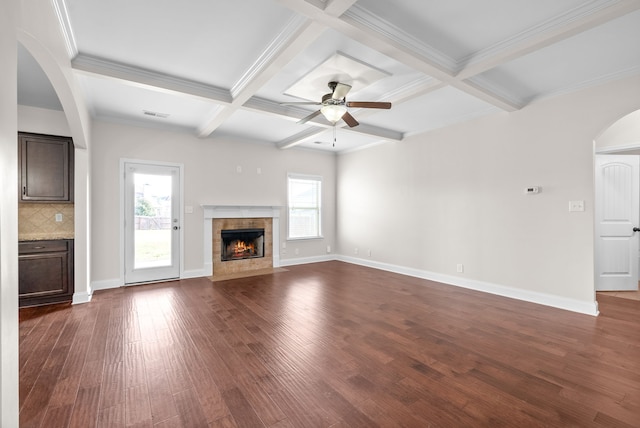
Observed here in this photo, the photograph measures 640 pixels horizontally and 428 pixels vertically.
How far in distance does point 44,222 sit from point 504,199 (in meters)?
6.93

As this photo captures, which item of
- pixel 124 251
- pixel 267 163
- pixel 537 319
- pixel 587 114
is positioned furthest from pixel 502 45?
pixel 124 251

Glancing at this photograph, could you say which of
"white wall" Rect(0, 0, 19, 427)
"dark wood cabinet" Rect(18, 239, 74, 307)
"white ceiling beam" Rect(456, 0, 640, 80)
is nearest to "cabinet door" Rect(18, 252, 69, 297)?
"dark wood cabinet" Rect(18, 239, 74, 307)

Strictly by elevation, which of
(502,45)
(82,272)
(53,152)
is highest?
(502,45)

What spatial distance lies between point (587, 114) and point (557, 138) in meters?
0.39

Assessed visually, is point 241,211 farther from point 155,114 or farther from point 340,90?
point 340,90

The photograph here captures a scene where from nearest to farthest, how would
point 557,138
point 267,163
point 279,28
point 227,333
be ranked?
point 279,28 < point 227,333 < point 557,138 < point 267,163

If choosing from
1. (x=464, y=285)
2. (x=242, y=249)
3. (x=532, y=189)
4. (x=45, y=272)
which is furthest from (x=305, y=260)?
(x=532, y=189)

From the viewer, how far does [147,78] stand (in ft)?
11.1

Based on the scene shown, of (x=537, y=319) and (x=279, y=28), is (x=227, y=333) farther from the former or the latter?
(x=537, y=319)

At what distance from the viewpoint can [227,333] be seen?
Answer: 121 inches

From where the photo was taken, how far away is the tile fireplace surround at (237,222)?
5824mm

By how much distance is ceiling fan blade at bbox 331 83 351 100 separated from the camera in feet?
11.4

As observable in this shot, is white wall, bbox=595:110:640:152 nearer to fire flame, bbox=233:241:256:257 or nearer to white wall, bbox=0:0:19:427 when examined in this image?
white wall, bbox=0:0:19:427

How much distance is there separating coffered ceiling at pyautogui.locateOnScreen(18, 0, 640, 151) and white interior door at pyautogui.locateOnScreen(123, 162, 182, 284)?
1.22 metres
